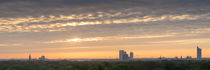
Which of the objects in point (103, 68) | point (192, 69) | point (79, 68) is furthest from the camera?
point (79, 68)

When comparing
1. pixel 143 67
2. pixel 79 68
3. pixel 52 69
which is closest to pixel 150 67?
pixel 143 67

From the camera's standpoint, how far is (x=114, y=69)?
247ft

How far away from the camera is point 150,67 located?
80625mm

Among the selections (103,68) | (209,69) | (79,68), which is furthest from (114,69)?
(209,69)

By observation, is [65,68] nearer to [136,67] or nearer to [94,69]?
[94,69]

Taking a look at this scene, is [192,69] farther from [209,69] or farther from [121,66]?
[121,66]

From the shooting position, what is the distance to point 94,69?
76.1m

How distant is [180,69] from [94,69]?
993 inches

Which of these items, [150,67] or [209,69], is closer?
[209,69]

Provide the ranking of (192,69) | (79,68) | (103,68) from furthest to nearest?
(79,68), (103,68), (192,69)

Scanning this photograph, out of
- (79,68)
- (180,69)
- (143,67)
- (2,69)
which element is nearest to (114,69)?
(143,67)

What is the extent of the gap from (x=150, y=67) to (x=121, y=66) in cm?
881

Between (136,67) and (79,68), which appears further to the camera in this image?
(79,68)

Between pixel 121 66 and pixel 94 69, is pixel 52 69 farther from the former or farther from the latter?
pixel 121 66
